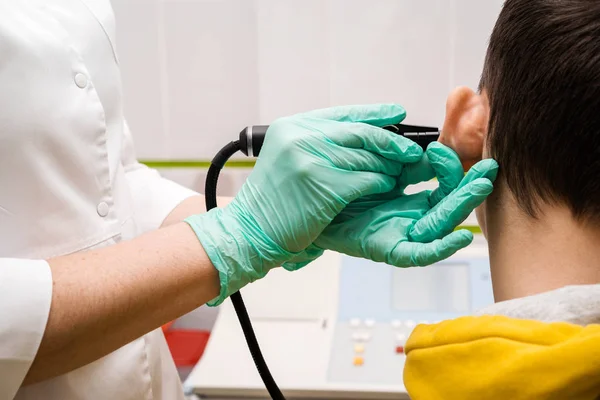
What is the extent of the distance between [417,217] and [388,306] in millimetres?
766

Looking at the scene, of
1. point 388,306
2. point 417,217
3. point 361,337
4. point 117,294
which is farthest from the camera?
point 388,306

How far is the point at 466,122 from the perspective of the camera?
0.85 metres

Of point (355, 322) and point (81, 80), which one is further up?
point (81, 80)

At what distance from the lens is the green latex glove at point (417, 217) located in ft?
2.66

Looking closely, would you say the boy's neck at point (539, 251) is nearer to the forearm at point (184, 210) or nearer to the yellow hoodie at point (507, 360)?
the yellow hoodie at point (507, 360)

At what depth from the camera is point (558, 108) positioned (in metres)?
0.70

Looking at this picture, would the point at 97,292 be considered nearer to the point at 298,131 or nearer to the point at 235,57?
the point at 298,131

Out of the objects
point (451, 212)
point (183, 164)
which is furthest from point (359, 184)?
point (183, 164)

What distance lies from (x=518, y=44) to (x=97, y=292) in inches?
24.6

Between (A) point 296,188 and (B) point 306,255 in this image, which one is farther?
(B) point 306,255

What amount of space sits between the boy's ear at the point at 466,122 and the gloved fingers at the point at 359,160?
0.33ft

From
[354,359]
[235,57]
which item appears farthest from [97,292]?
[235,57]

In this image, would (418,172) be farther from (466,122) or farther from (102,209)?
(102,209)

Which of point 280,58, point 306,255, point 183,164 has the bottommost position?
point 183,164
